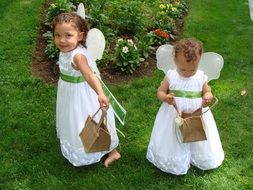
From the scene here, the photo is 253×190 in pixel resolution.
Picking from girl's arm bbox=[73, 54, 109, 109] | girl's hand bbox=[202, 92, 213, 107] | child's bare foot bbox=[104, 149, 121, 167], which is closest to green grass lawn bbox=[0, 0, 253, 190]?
child's bare foot bbox=[104, 149, 121, 167]

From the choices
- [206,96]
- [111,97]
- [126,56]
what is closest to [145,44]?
[126,56]

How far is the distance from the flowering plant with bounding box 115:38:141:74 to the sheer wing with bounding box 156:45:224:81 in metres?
1.65

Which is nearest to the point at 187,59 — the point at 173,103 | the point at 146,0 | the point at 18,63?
the point at 173,103

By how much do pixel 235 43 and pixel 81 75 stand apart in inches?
131

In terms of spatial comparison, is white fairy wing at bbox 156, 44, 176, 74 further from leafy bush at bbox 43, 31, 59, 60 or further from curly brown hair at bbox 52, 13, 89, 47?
leafy bush at bbox 43, 31, 59, 60

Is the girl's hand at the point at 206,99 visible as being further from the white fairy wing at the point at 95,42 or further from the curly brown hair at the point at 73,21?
the curly brown hair at the point at 73,21

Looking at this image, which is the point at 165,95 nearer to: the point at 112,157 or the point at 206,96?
the point at 206,96

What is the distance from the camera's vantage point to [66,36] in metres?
4.18

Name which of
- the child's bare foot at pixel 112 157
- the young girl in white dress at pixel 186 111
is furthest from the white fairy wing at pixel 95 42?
the child's bare foot at pixel 112 157

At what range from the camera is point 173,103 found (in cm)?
414

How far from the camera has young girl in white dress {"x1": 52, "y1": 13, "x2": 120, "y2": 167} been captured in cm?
414

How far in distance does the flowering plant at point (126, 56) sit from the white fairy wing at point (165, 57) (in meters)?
1.63

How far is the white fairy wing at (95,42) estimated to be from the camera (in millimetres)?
4406

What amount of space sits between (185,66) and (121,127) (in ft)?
4.43
